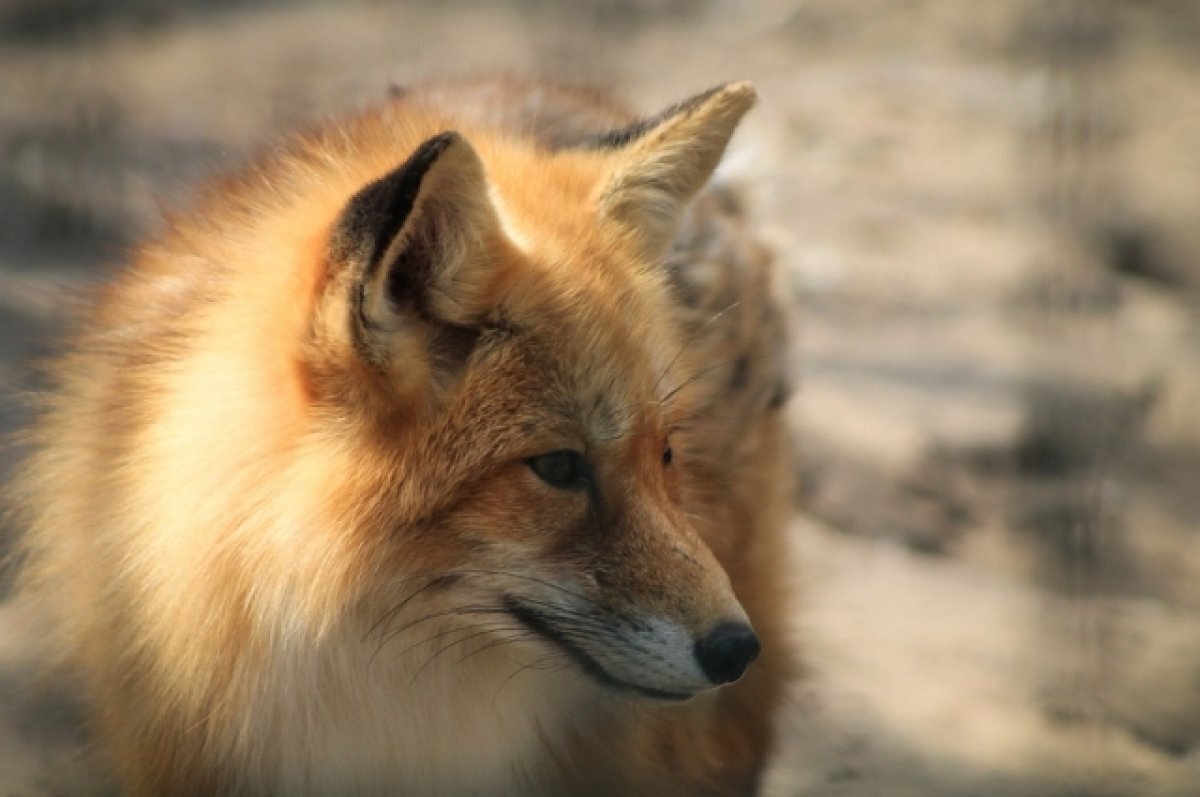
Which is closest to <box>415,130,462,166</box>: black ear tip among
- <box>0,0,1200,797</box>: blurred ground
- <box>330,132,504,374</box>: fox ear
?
<box>330,132,504,374</box>: fox ear

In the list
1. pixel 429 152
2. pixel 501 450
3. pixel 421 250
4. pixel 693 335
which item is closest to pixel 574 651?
pixel 501 450

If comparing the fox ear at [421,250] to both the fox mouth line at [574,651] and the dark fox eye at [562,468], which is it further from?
the fox mouth line at [574,651]

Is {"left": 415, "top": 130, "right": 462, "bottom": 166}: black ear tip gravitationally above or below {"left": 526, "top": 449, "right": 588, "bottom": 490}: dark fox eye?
above

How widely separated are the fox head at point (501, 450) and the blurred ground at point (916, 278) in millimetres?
1209

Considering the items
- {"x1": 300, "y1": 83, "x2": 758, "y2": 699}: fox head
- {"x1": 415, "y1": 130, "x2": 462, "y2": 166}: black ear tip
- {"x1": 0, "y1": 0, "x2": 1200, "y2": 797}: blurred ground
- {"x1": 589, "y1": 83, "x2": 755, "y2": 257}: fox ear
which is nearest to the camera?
{"x1": 415, "y1": 130, "x2": 462, "y2": 166}: black ear tip

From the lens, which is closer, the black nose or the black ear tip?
the black ear tip

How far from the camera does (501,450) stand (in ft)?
7.47

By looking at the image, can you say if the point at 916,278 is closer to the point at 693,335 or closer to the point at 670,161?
the point at 693,335

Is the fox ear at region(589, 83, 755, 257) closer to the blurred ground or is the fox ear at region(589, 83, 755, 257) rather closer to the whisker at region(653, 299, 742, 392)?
the whisker at region(653, 299, 742, 392)

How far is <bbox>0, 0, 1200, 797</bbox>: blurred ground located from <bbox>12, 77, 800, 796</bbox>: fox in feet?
2.32

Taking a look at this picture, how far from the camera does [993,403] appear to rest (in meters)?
5.04

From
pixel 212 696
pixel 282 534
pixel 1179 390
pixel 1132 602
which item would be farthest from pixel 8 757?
pixel 1179 390

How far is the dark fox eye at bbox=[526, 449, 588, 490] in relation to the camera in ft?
7.61

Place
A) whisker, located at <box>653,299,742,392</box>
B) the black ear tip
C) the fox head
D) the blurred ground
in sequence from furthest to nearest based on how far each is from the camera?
1. the blurred ground
2. whisker, located at <box>653,299,742,392</box>
3. the fox head
4. the black ear tip
